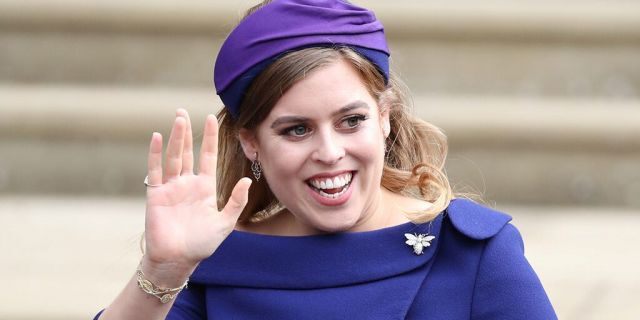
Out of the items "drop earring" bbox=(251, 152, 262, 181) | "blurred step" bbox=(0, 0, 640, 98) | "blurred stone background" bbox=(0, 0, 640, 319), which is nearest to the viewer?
"drop earring" bbox=(251, 152, 262, 181)

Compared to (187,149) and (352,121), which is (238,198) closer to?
(187,149)

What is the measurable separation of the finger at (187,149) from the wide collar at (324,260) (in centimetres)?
31

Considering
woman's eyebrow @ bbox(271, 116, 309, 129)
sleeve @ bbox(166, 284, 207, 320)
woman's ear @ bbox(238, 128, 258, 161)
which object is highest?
woman's eyebrow @ bbox(271, 116, 309, 129)

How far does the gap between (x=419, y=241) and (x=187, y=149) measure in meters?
0.51

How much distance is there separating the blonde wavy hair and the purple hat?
0.02 meters

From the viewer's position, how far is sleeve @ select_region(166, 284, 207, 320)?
2688 mm

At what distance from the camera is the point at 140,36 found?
518cm

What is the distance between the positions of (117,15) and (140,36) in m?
0.13

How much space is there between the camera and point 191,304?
8.86 feet

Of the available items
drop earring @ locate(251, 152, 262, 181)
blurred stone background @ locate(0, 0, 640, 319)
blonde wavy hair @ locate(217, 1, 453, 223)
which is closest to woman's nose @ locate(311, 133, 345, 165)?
blonde wavy hair @ locate(217, 1, 453, 223)

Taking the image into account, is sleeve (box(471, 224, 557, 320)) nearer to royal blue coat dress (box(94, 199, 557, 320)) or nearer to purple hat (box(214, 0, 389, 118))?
royal blue coat dress (box(94, 199, 557, 320))

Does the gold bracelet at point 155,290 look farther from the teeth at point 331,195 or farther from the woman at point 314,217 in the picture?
the teeth at point 331,195

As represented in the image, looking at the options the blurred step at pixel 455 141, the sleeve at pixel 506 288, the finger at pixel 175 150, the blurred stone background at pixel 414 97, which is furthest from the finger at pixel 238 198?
the blurred step at pixel 455 141

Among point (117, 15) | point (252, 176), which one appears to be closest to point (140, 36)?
point (117, 15)
